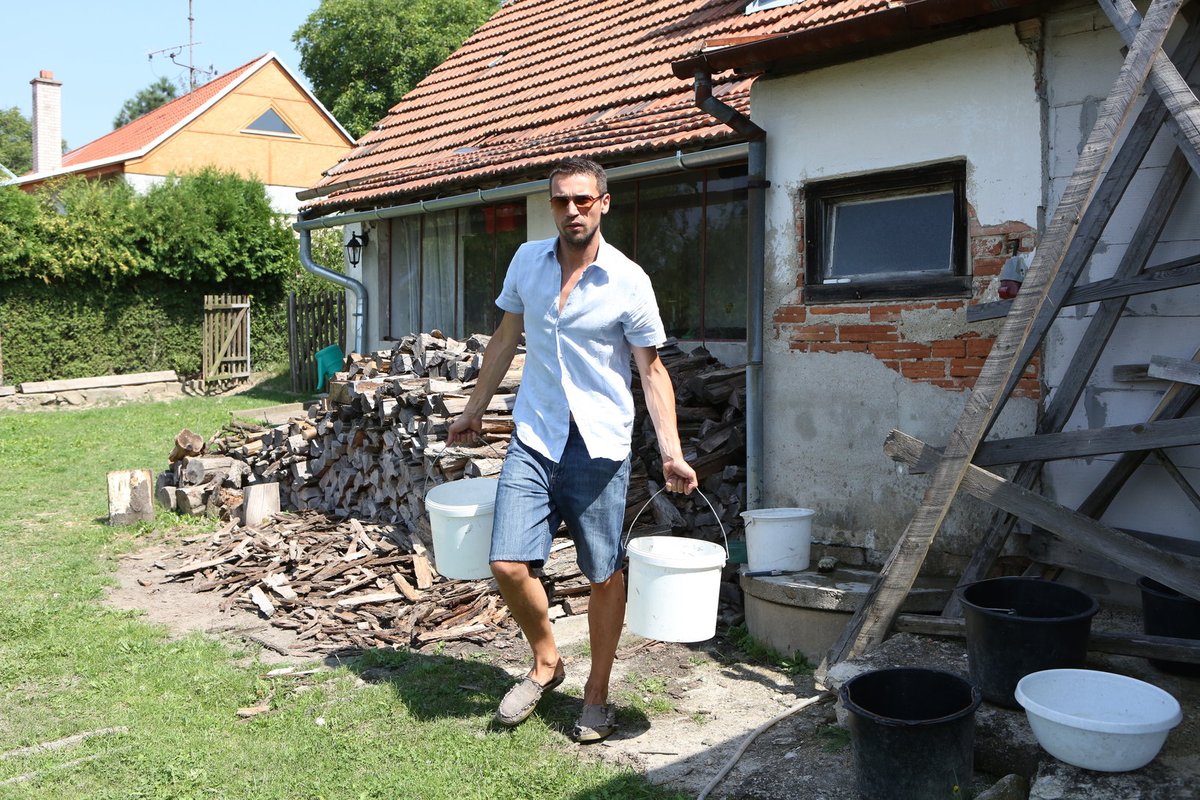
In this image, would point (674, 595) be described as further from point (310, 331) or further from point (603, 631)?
point (310, 331)

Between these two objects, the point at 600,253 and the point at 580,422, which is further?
the point at 600,253

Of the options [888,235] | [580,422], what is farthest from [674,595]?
[888,235]

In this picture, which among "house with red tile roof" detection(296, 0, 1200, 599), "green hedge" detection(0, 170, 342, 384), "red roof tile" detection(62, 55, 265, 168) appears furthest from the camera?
"red roof tile" detection(62, 55, 265, 168)

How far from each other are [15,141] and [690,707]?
3118 inches

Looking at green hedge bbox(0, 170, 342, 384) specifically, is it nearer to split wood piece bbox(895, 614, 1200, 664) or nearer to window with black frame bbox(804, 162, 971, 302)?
window with black frame bbox(804, 162, 971, 302)

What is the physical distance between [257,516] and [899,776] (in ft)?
20.9

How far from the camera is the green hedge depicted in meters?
17.9

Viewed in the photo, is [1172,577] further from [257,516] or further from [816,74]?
[257,516]

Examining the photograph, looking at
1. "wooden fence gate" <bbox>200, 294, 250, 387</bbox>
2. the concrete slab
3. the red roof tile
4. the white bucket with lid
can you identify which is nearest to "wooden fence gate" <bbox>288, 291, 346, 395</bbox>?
"wooden fence gate" <bbox>200, 294, 250, 387</bbox>

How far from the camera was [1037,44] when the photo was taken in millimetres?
4918

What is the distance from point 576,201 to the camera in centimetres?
404

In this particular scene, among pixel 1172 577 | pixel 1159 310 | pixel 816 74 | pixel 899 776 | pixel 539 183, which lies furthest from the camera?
pixel 539 183

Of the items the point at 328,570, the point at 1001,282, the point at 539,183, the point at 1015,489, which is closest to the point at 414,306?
the point at 539,183

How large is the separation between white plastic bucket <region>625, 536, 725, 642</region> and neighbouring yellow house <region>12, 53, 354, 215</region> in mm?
27519
